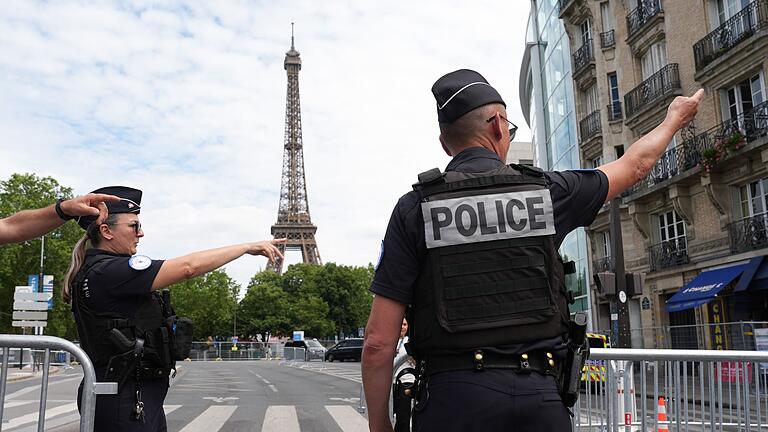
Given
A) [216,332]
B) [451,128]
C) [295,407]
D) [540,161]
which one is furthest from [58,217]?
[216,332]

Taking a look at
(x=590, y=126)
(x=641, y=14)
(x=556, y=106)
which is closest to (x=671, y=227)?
(x=590, y=126)

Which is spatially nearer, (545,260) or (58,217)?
(545,260)

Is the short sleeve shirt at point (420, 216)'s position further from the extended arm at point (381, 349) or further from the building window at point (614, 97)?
the building window at point (614, 97)

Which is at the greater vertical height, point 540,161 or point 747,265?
point 540,161

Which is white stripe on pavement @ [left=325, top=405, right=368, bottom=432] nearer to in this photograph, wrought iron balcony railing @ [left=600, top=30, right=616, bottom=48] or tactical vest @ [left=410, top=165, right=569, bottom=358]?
tactical vest @ [left=410, top=165, right=569, bottom=358]

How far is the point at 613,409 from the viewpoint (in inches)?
190

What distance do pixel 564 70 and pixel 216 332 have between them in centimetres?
6047

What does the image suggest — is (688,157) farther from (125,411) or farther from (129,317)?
(125,411)

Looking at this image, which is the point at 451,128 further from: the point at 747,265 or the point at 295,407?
the point at 747,265

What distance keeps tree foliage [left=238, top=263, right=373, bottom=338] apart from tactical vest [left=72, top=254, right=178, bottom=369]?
73.6 meters

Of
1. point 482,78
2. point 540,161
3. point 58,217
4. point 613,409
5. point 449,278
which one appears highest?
point 540,161

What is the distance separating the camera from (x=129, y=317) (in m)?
3.28

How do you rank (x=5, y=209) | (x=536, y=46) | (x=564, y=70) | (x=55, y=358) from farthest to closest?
1. (x=5, y=209)
2. (x=536, y=46)
3. (x=564, y=70)
4. (x=55, y=358)

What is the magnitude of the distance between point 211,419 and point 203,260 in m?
8.43
